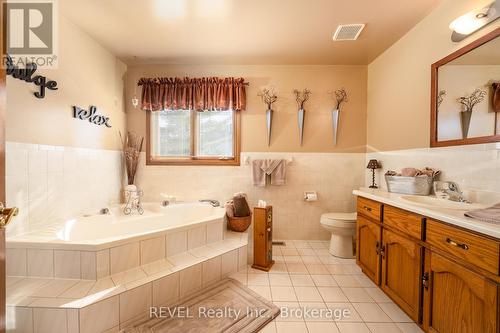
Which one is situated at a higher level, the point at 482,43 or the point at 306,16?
the point at 306,16

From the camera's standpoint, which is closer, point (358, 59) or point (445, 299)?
point (445, 299)

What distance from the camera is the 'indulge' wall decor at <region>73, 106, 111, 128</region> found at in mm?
2181

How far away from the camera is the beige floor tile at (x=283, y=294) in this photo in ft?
5.81

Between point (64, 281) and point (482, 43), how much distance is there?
328cm

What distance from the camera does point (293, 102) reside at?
3.02m

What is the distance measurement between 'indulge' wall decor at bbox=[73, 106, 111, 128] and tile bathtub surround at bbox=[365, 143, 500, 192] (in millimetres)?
3304

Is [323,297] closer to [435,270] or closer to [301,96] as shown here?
[435,270]

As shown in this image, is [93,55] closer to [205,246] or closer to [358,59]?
[205,246]

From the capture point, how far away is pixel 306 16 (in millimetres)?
1985

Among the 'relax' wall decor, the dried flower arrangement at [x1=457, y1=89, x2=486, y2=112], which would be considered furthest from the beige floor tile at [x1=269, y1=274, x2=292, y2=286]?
the dried flower arrangement at [x1=457, y1=89, x2=486, y2=112]

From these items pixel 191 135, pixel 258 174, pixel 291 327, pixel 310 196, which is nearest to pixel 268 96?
pixel 258 174

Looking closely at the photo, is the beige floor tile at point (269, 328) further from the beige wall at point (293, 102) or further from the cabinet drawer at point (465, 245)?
the beige wall at point (293, 102)

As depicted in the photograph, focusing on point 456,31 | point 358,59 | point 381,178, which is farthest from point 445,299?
point 358,59

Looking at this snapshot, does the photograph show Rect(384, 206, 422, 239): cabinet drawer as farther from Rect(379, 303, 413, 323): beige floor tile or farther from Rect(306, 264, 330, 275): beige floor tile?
Rect(306, 264, 330, 275): beige floor tile
